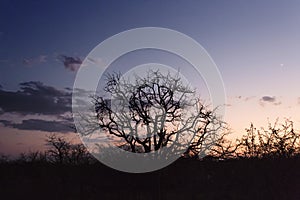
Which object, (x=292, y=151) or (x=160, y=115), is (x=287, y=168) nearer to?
(x=292, y=151)

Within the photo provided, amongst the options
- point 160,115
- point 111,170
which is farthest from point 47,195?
point 160,115

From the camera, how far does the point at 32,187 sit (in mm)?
30578

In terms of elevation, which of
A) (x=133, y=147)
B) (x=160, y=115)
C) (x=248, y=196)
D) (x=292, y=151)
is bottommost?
(x=248, y=196)

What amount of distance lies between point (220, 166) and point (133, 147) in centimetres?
561

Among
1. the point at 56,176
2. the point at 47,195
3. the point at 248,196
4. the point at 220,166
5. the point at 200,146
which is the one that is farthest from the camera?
the point at 56,176

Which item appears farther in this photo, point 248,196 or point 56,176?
point 56,176

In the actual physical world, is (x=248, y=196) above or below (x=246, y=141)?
below

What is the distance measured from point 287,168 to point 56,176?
19.5 meters

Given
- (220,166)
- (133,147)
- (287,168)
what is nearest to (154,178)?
(133,147)

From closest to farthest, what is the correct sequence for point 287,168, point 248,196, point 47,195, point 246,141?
point 287,168 → point 246,141 → point 248,196 → point 47,195

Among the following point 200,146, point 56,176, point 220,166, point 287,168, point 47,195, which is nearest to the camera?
point 287,168

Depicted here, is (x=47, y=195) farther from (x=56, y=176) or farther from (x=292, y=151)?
(x=292, y=151)

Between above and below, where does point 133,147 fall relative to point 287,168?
above

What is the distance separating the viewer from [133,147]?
87.2 ft
